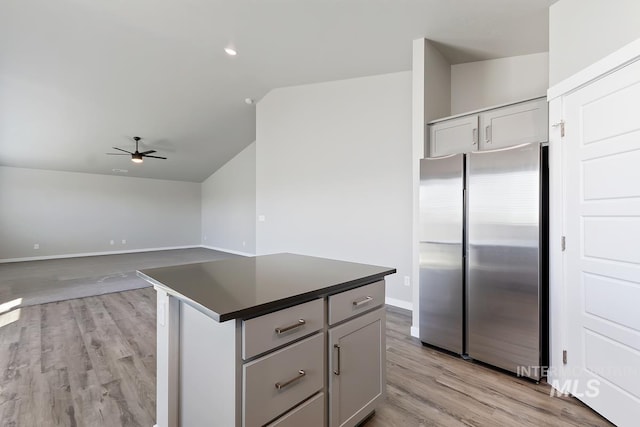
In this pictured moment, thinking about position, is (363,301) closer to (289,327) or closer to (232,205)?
(289,327)

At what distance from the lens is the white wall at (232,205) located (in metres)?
8.03

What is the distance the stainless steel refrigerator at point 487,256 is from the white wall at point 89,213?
896 cm

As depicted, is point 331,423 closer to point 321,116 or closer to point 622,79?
point 622,79

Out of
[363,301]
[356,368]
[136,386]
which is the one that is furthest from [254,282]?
[136,386]

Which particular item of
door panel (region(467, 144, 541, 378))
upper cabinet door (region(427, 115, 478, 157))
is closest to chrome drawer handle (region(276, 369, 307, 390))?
door panel (region(467, 144, 541, 378))

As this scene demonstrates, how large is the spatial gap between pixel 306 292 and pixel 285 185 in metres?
3.94

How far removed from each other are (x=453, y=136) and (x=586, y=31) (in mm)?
1093

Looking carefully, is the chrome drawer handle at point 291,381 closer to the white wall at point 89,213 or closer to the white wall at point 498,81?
the white wall at point 498,81

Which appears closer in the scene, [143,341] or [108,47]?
[143,341]

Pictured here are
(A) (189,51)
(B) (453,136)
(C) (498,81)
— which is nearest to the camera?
(B) (453,136)

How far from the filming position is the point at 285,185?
16.6 ft

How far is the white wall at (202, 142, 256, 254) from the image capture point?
803 centimetres

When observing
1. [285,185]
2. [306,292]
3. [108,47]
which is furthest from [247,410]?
[108,47]

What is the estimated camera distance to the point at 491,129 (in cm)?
258
